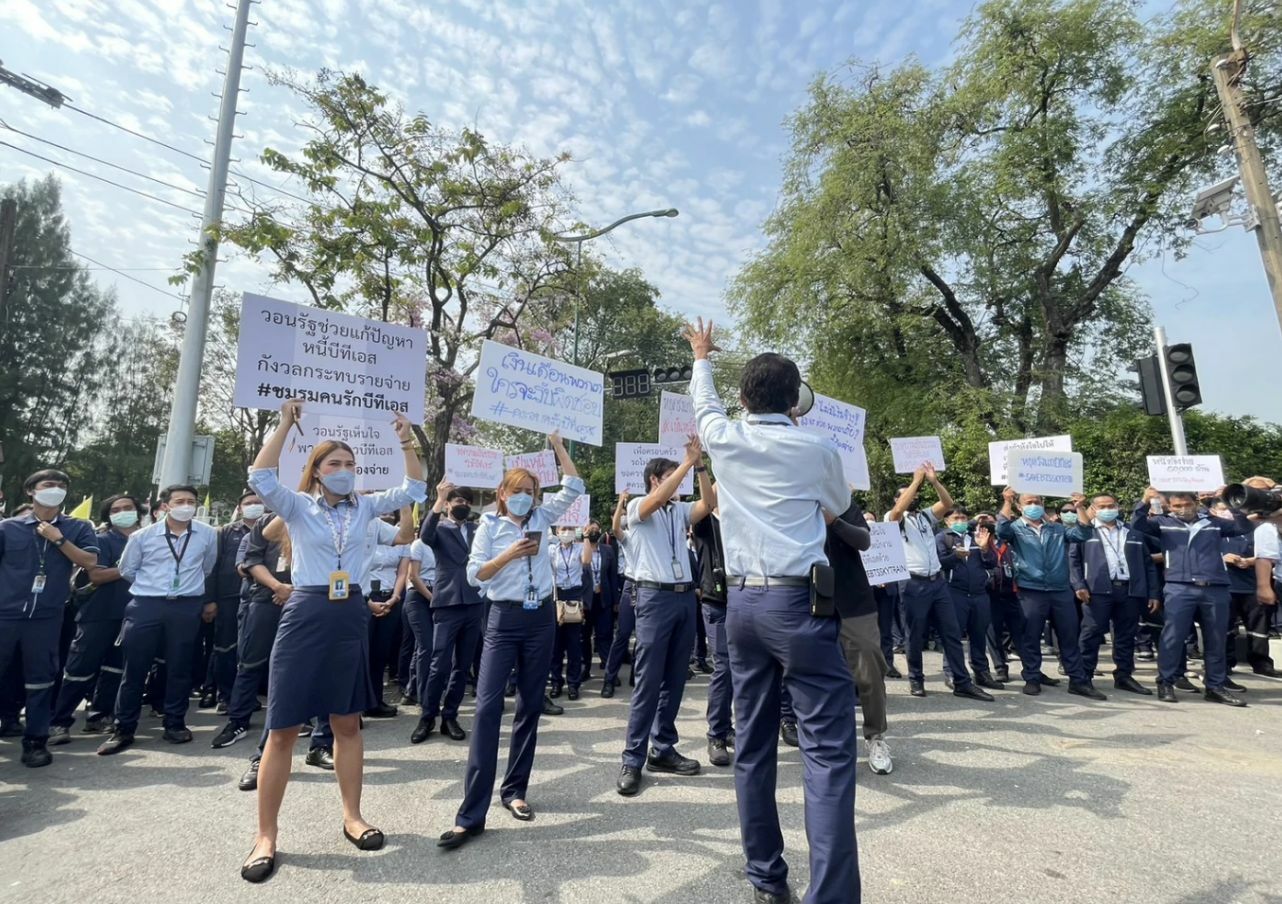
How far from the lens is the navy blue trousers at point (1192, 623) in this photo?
6.88 metres

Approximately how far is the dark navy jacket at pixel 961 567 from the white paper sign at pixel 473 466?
5067 millimetres

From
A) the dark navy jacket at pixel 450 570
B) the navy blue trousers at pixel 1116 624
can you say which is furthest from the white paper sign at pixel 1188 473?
the dark navy jacket at pixel 450 570

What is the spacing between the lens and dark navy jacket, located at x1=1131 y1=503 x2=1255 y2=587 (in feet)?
22.6

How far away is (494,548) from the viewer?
14.3ft

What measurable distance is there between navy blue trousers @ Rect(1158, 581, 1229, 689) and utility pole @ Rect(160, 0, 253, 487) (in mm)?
12925

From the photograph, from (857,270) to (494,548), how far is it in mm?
16369

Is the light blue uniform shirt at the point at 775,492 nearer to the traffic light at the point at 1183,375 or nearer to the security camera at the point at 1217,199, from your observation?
the traffic light at the point at 1183,375

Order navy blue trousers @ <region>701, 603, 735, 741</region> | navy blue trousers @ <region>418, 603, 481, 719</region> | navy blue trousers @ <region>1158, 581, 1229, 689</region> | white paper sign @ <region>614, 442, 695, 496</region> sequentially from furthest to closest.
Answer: white paper sign @ <region>614, 442, 695, 496</region> < navy blue trousers @ <region>1158, 581, 1229, 689</region> < navy blue trousers @ <region>418, 603, 481, 719</region> < navy blue trousers @ <region>701, 603, 735, 741</region>

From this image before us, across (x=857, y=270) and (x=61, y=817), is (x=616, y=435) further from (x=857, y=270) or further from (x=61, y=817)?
(x=61, y=817)

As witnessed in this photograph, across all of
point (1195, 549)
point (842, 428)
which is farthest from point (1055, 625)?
point (842, 428)

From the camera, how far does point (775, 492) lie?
2.83 m

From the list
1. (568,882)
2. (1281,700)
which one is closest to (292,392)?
(568,882)

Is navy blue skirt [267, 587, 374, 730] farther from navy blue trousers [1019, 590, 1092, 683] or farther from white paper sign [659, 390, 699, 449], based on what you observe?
navy blue trousers [1019, 590, 1092, 683]

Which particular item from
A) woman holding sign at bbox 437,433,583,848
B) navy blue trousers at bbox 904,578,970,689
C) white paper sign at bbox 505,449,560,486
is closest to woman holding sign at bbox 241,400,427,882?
woman holding sign at bbox 437,433,583,848
